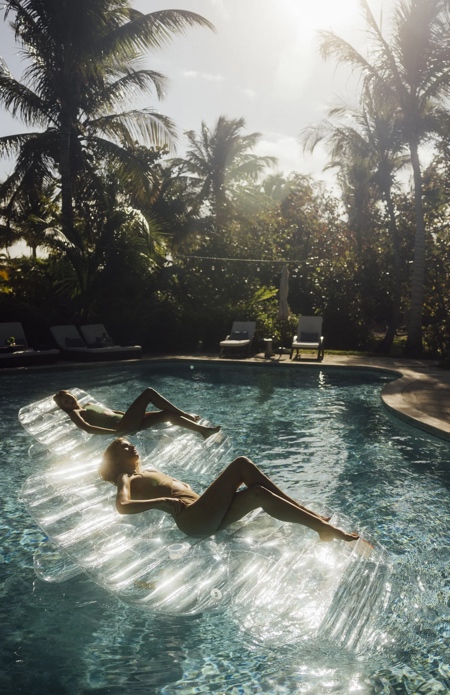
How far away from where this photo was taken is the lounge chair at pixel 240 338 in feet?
52.4

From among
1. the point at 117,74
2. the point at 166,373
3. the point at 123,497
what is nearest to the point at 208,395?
the point at 166,373

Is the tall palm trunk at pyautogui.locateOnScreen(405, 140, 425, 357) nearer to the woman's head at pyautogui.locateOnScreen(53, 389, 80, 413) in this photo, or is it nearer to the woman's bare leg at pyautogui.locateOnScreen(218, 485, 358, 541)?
the woman's head at pyautogui.locateOnScreen(53, 389, 80, 413)

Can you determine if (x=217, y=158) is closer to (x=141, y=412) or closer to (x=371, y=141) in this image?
(x=371, y=141)

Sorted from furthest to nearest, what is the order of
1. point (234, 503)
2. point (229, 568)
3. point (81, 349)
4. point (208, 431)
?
point (81, 349) → point (208, 431) → point (234, 503) → point (229, 568)

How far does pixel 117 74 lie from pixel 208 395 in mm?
11582

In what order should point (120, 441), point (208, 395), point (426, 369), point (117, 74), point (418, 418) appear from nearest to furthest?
1. point (120, 441)
2. point (418, 418)
3. point (208, 395)
4. point (426, 369)
5. point (117, 74)

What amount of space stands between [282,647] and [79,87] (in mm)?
17166

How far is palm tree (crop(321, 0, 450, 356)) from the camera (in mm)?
15930

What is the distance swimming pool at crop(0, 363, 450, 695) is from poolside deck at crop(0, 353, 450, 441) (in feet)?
0.73

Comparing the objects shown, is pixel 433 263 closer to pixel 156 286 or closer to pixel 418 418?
pixel 156 286

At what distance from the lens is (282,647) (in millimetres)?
3449

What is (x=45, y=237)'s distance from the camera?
51.0 feet

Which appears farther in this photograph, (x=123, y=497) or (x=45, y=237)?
A: (x=45, y=237)

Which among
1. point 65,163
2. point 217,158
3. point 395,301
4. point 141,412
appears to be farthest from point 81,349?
point 217,158
